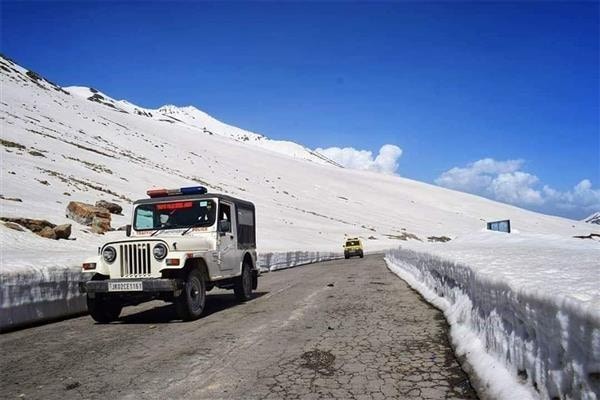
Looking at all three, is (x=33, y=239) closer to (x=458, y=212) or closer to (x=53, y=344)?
(x=53, y=344)

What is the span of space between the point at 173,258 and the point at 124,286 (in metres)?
1.07

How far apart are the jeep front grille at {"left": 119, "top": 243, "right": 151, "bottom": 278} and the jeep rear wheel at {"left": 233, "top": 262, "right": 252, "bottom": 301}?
3307mm

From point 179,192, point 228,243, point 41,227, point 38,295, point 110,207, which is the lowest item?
point 38,295

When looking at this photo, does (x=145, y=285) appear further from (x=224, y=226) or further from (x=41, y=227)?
(x=41, y=227)

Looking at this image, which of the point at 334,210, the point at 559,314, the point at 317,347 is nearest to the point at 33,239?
the point at 317,347

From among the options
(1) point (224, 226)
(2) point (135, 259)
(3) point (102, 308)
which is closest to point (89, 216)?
(1) point (224, 226)

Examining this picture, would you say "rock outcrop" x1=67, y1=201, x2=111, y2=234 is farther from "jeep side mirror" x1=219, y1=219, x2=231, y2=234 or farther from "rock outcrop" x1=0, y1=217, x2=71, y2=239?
"jeep side mirror" x1=219, y1=219, x2=231, y2=234

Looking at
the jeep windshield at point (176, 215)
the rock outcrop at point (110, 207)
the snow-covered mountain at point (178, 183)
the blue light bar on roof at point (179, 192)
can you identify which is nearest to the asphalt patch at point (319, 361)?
the jeep windshield at point (176, 215)

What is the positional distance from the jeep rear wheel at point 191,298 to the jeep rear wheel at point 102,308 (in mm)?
1546

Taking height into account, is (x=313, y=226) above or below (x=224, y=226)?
above

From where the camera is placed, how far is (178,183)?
6731 centimetres

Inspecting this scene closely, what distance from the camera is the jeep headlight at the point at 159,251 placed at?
9.80 metres

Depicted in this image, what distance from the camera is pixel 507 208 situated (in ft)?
436

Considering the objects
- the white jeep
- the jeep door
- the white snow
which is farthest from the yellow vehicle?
the jeep door
